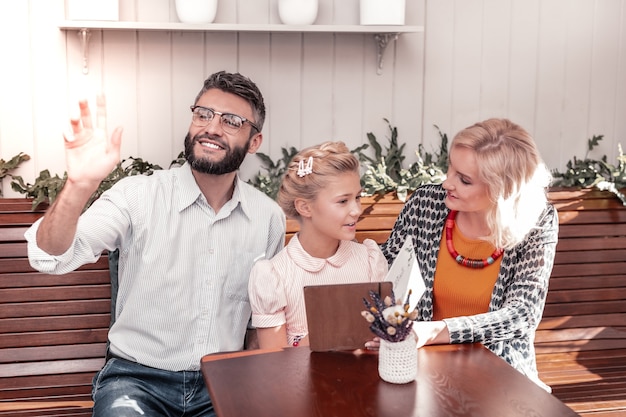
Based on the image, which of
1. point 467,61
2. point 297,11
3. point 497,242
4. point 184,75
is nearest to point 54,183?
point 184,75

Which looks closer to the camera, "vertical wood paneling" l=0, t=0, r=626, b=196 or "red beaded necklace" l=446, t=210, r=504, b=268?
"red beaded necklace" l=446, t=210, r=504, b=268

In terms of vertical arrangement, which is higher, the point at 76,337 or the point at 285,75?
the point at 285,75

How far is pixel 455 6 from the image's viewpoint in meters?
3.95

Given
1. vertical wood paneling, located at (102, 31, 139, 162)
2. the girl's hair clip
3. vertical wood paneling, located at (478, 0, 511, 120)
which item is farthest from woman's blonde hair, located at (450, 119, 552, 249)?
vertical wood paneling, located at (102, 31, 139, 162)

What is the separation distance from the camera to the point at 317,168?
247 cm

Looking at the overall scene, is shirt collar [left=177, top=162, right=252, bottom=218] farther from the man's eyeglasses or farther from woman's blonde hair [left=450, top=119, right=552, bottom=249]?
woman's blonde hair [left=450, top=119, right=552, bottom=249]

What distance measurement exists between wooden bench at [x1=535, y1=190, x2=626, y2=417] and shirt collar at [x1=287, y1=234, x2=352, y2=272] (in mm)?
1453

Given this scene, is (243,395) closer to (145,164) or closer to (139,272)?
(139,272)

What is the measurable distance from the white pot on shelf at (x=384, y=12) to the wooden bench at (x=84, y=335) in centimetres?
83

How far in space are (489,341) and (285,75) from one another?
188 cm

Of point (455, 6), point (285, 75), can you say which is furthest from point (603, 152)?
point (285, 75)

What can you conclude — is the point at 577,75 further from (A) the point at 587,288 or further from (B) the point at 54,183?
(B) the point at 54,183

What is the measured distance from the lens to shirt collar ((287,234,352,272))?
2449 mm

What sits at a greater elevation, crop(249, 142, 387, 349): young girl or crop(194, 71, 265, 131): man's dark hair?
crop(194, 71, 265, 131): man's dark hair
